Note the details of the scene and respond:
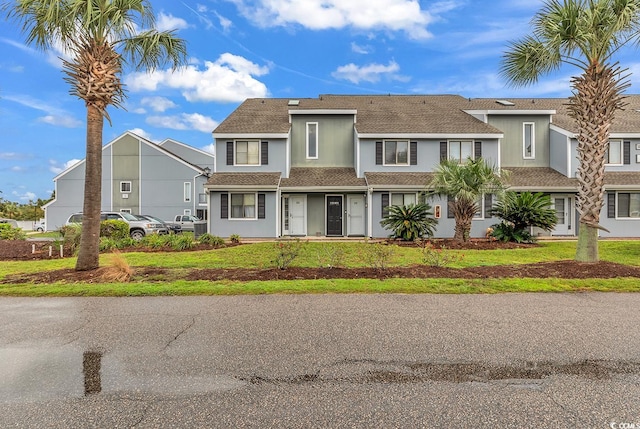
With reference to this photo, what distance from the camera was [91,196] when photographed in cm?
911

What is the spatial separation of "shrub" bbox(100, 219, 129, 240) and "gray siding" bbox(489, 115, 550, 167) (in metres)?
19.9

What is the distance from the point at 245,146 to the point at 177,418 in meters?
17.7

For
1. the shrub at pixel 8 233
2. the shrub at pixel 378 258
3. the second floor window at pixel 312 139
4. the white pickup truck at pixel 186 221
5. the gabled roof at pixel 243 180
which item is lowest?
the shrub at pixel 378 258

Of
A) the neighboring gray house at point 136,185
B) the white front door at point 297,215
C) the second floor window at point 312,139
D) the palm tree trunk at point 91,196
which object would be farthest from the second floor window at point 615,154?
the neighboring gray house at point 136,185

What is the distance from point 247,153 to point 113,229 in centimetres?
728

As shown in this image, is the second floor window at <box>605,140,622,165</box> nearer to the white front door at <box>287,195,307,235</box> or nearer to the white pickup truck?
the white front door at <box>287,195,307,235</box>

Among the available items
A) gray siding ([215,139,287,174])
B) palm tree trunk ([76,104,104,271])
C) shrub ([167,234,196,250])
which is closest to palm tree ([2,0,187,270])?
palm tree trunk ([76,104,104,271])

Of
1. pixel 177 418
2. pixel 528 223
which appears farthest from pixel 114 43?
pixel 528 223

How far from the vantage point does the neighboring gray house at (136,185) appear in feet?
Answer: 101

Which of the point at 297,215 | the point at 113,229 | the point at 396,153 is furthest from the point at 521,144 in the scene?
the point at 113,229

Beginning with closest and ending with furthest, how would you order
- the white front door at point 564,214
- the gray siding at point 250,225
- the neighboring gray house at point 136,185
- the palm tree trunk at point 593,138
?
the palm tree trunk at point 593,138 < the gray siding at point 250,225 < the white front door at point 564,214 < the neighboring gray house at point 136,185

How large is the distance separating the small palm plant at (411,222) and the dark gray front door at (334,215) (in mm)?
3517

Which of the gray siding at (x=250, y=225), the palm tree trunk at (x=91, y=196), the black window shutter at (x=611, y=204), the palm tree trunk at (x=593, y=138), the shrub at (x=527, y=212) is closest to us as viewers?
the palm tree trunk at (x=91, y=196)

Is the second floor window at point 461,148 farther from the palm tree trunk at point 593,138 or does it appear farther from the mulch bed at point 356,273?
the mulch bed at point 356,273
